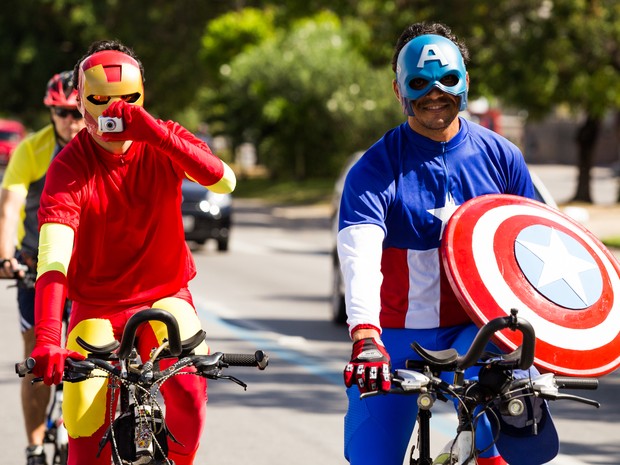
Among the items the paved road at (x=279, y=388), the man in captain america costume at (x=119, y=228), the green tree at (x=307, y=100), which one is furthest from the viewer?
the green tree at (x=307, y=100)

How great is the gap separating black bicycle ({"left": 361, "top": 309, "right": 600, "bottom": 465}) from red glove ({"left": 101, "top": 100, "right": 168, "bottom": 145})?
114 centimetres

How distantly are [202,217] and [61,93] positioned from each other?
14.9 meters

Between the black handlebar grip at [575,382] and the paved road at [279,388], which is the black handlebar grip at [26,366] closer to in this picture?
the black handlebar grip at [575,382]

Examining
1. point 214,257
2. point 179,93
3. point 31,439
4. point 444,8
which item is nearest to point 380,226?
point 31,439

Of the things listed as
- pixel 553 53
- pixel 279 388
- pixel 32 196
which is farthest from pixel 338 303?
pixel 553 53

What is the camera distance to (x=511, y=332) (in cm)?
396

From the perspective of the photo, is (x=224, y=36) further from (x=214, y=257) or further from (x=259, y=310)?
(x=259, y=310)

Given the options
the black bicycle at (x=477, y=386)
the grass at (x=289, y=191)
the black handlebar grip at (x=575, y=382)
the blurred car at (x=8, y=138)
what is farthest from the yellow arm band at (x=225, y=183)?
the blurred car at (x=8, y=138)

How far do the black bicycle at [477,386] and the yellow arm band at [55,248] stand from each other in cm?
118

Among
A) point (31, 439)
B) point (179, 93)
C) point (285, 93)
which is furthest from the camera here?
point (179, 93)

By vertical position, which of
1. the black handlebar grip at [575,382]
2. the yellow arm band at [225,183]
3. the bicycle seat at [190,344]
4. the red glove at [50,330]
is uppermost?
the yellow arm band at [225,183]

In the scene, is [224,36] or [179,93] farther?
[179,93]

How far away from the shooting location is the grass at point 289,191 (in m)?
39.4

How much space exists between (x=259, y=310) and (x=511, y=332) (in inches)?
409
